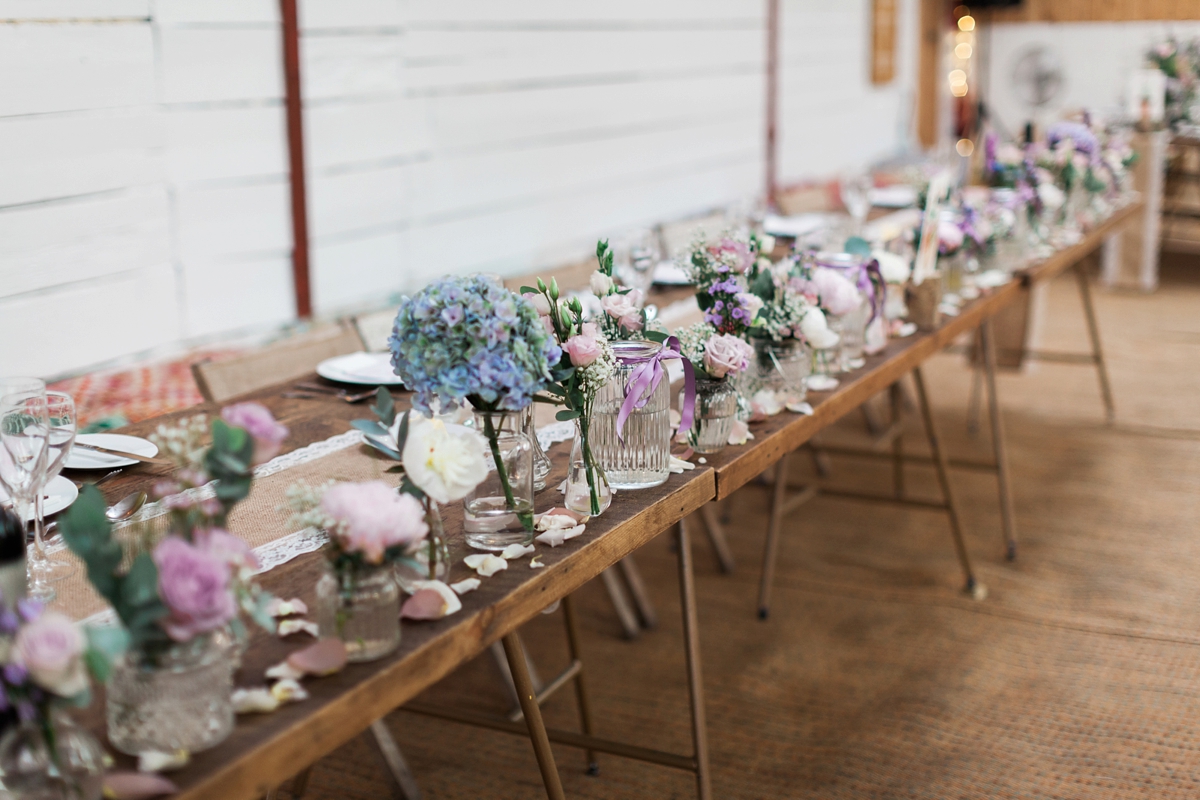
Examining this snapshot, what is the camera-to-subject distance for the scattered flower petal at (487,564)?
1.41 m

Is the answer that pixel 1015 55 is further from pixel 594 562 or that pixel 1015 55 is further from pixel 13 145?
pixel 594 562

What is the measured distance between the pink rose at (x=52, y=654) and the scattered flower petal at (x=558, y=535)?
25.3 inches

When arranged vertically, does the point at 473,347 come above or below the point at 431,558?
above

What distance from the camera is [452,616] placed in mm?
1295

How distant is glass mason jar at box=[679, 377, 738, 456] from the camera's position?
183 centimetres

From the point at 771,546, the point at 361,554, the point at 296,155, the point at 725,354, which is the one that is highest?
the point at 296,155

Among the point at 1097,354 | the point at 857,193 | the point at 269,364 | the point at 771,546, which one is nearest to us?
the point at 269,364

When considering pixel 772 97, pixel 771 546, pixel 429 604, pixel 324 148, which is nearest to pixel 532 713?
pixel 429 604

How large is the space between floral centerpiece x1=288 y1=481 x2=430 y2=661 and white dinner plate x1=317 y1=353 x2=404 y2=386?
977mm

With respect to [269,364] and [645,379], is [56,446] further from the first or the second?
[269,364]

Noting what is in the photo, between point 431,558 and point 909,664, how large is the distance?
6.06ft

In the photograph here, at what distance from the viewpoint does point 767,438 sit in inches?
77.0

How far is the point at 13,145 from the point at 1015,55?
A: 8258mm

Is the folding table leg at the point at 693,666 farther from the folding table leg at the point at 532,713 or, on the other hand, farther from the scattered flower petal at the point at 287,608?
the scattered flower petal at the point at 287,608
